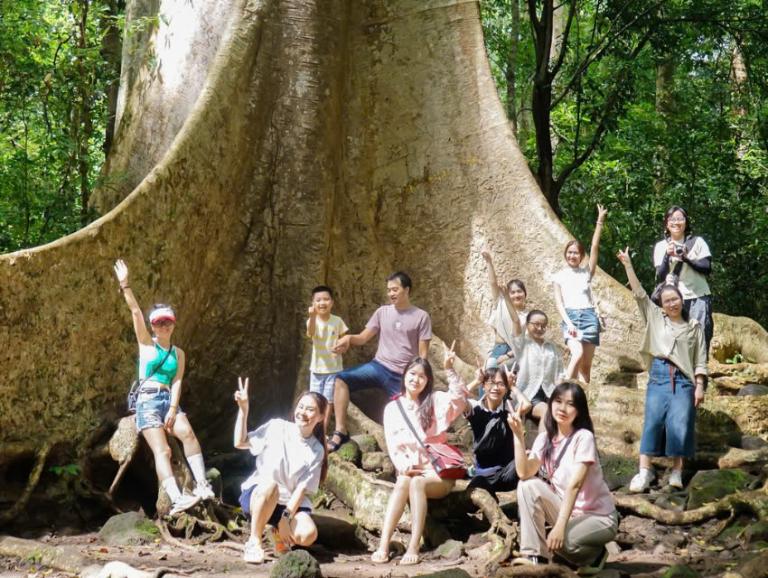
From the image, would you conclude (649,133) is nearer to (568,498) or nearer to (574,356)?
(574,356)

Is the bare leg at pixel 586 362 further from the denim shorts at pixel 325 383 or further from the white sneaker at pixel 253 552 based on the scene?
the white sneaker at pixel 253 552

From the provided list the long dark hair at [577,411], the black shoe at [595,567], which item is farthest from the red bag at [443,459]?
the black shoe at [595,567]

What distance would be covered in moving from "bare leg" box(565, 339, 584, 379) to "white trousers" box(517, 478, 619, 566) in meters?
2.67

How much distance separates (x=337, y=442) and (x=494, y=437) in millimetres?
1530

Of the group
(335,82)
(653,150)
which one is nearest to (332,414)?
(335,82)

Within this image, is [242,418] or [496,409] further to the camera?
[496,409]

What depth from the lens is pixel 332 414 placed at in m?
8.31

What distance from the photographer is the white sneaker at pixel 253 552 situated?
6.19 meters

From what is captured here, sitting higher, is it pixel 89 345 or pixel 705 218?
pixel 705 218

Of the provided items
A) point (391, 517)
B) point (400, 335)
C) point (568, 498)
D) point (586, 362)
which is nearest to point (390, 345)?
point (400, 335)

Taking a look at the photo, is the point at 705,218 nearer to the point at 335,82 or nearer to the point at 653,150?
the point at 653,150

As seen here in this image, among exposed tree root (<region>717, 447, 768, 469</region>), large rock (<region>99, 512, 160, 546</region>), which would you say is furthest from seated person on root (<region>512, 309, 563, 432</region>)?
large rock (<region>99, 512, 160, 546</region>)

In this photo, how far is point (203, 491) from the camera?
689 centimetres

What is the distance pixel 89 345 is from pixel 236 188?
→ 6.48 ft
